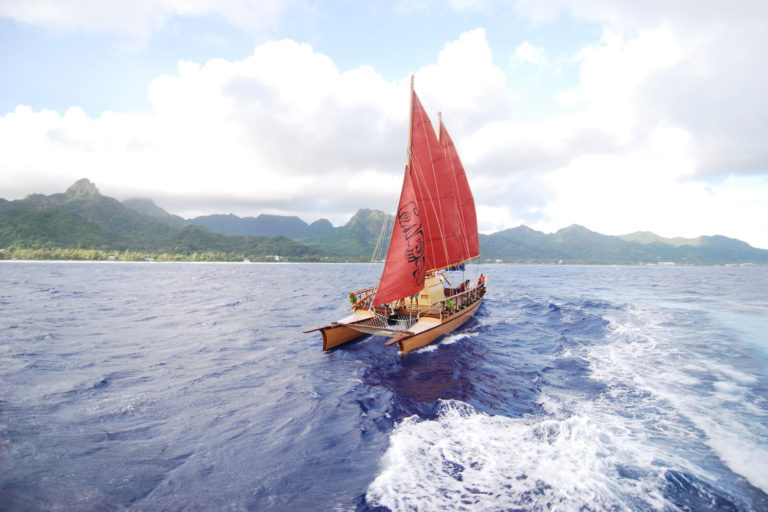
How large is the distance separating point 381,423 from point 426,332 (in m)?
8.09

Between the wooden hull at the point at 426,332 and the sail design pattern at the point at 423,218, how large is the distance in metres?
2.16

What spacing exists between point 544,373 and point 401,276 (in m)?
8.44

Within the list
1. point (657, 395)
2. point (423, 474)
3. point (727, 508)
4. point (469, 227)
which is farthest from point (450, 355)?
point (469, 227)

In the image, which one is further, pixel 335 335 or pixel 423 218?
pixel 423 218

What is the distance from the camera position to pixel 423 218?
22781 mm

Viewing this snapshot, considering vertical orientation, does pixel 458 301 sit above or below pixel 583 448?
above

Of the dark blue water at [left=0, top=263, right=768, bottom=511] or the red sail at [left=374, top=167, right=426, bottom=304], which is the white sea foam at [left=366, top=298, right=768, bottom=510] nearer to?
the dark blue water at [left=0, top=263, right=768, bottom=511]

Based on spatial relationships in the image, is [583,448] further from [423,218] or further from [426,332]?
[423,218]

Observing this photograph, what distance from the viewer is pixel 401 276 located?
18.3m

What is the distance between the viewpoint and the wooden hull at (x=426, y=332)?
16984 mm

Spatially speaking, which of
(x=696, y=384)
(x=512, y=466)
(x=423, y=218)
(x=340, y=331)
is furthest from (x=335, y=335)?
(x=696, y=384)

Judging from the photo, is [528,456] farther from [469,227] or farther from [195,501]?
[469,227]

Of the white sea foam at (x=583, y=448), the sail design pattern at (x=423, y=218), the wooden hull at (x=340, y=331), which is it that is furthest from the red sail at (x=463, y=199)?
the white sea foam at (x=583, y=448)

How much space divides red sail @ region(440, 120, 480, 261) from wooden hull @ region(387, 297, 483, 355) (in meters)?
10.5
